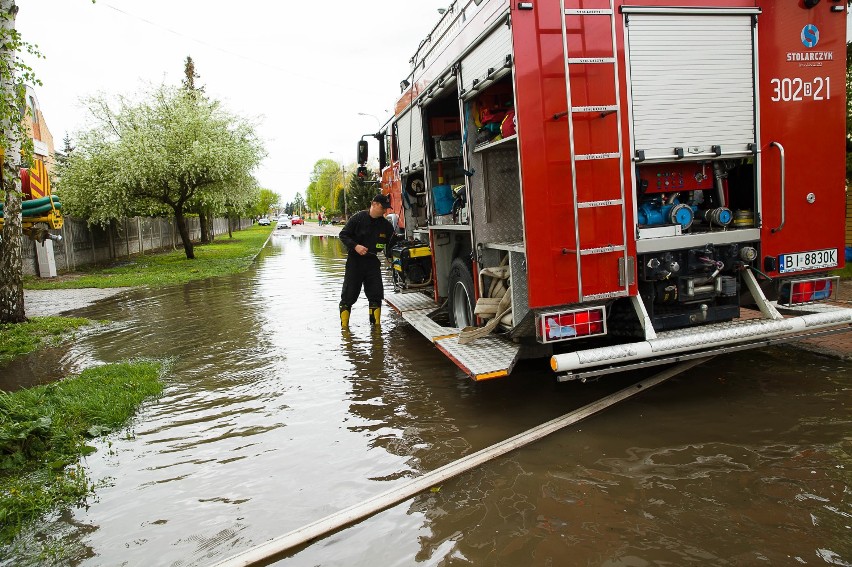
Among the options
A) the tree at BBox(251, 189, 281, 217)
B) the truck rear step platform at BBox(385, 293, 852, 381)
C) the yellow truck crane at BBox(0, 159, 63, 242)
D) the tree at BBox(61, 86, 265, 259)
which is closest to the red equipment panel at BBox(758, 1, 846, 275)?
the truck rear step platform at BBox(385, 293, 852, 381)

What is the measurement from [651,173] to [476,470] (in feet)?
9.12

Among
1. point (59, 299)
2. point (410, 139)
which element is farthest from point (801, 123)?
point (59, 299)

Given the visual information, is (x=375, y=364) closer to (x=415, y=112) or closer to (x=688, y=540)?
(x=415, y=112)

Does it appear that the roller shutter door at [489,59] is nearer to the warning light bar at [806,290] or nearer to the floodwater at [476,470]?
the floodwater at [476,470]

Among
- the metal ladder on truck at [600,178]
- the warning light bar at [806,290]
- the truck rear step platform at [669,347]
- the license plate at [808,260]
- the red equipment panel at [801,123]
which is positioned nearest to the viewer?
the truck rear step platform at [669,347]

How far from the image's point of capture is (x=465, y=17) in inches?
225

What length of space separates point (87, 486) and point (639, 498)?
3447 millimetres

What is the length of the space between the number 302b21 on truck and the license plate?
0.01 m

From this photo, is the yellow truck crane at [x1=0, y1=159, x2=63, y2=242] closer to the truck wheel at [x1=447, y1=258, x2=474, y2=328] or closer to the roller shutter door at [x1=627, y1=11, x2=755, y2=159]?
the truck wheel at [x1=447, y1=258, x2=474, y2=328]

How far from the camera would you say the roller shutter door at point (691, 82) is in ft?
15.5

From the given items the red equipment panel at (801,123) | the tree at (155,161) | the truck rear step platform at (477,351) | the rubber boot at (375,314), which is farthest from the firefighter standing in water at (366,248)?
the tree at (155,161)

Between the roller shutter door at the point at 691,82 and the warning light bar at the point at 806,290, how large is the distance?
1206 mm

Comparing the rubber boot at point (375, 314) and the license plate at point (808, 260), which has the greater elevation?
the license plate at point (808, 260)

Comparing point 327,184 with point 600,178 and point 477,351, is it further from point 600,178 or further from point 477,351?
point 600,178
